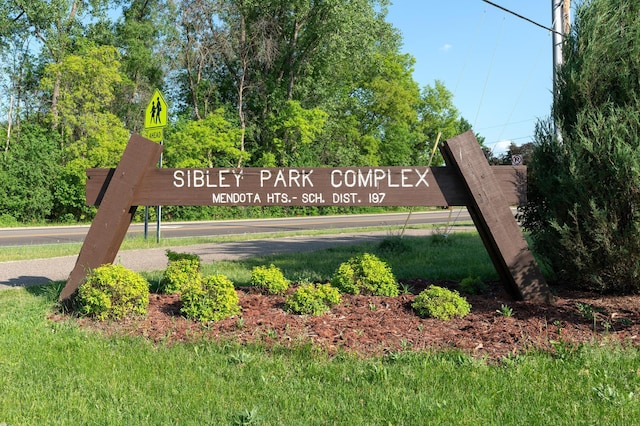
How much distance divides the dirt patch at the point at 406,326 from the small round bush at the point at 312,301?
90 millimetres

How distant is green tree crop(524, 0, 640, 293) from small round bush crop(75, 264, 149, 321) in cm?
384

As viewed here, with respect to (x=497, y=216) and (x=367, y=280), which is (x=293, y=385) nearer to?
(x=367, y=280)

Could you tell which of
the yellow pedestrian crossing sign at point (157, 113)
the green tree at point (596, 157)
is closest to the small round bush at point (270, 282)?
the green tree at point (596, 157)

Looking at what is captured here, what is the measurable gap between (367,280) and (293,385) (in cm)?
232

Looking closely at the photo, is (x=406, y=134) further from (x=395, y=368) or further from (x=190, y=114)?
(x=395, y=368)

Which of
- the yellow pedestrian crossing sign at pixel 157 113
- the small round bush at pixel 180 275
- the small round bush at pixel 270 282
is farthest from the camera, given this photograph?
the yellow pedestrian crossing sign at pixel 157 113

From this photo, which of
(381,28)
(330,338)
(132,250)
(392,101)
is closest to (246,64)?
(381,28)

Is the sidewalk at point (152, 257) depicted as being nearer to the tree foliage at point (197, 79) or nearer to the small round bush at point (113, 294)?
the small round bush at point (113, 294)

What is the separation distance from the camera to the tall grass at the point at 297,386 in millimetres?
3029

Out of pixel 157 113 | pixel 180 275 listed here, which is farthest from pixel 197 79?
pixel 180 275

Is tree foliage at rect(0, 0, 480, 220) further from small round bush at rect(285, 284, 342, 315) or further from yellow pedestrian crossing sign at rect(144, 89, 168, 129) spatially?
small round bush at rect(285, 284, 342, 315)

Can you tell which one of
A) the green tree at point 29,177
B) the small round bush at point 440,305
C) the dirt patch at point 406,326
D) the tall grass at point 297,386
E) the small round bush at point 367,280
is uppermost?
the green tree at point 29,177

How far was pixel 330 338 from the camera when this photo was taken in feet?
14.3

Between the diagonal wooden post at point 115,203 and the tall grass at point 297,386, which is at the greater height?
the diagonal wooden post at point 115,203
